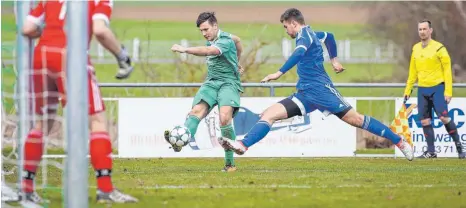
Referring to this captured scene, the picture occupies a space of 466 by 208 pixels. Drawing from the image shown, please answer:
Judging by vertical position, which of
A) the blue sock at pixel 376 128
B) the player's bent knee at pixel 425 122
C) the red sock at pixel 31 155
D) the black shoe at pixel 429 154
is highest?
the player's bent knee at pixel 425 122

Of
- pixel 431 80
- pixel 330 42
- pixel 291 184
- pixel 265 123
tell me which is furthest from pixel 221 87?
pixel 431 80

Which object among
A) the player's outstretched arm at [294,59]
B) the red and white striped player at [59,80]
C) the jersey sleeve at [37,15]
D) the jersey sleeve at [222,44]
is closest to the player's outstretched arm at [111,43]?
the red and white striped player at [59,80]

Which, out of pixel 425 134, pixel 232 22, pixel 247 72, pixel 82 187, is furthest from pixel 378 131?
pixel 232 22

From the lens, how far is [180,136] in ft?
45.5

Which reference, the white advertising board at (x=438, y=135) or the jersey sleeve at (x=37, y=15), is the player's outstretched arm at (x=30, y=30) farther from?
the white advertising board at (x=438, y=135)

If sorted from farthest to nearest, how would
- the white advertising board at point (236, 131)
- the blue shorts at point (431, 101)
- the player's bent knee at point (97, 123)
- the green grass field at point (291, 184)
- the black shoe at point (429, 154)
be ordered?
1. the white advertising board at point (236, 131)
2. the black shoe at point (429, 154)
3. the blue shorts at point (431, 101)
4. the green grass field at point (291, 184)
5. the player's bent knee at point (97, 123)

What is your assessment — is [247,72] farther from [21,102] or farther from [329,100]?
[21,102]

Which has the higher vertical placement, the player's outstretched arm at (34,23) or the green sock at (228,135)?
the player's outstretched arm at (34,23)

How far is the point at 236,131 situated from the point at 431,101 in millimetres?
2934

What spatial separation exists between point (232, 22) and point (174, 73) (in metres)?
13.0

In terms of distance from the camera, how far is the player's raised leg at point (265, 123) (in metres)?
12.8

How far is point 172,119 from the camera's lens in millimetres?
18203

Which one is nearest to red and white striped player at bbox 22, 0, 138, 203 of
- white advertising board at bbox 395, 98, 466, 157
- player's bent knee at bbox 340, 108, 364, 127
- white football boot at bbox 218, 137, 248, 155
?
white football boot at bbox 218, 137, 248, 155

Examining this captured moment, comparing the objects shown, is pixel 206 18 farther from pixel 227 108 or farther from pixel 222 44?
pixel 227 108
